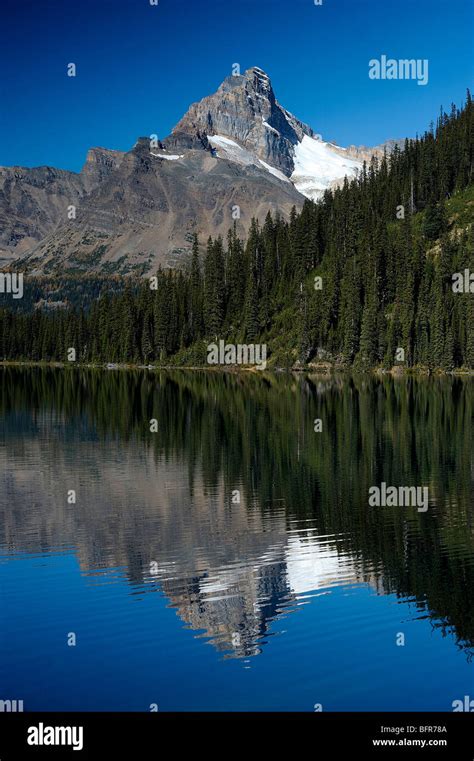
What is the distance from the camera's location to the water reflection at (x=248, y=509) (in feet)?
91.1

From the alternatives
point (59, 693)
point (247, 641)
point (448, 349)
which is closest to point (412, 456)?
point (247, 641)

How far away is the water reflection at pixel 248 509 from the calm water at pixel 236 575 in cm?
13

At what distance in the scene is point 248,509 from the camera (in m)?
40.4

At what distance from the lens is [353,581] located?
95.1 ft
